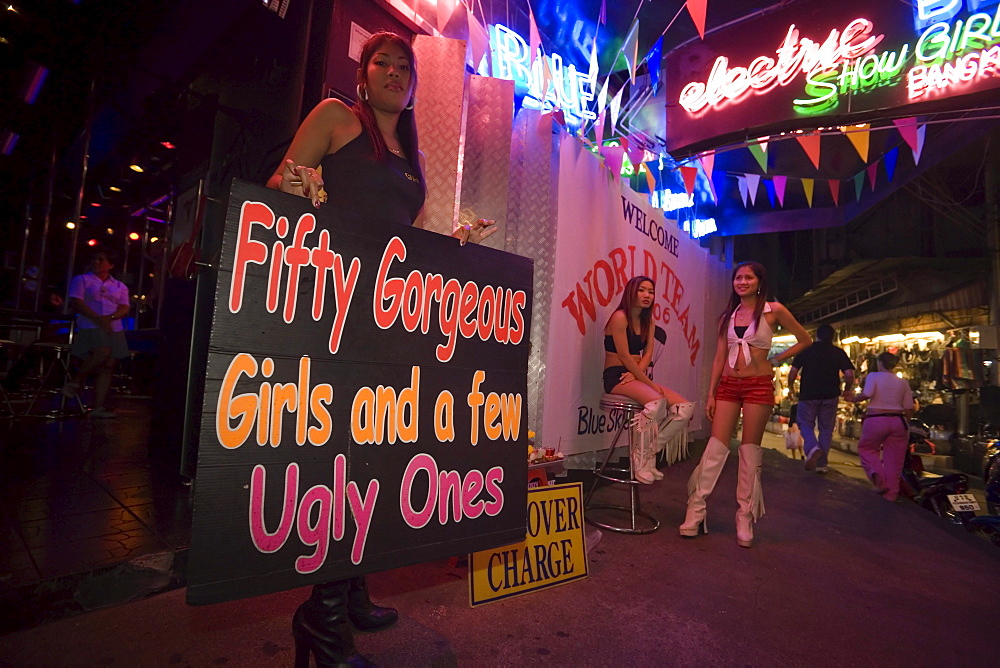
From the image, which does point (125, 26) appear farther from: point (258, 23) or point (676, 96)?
point (676, 96)

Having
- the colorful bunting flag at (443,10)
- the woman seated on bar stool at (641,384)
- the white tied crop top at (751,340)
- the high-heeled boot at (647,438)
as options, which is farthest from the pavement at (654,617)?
the colorful bunting flag at (443,10)

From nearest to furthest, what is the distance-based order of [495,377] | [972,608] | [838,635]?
1. [495,377]
2. [838,635]
3. [972,608]

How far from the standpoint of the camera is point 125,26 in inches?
189

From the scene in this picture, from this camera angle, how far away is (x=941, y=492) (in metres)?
5.35

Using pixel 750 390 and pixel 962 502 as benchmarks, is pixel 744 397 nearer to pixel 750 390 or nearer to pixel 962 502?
pixel 750 390

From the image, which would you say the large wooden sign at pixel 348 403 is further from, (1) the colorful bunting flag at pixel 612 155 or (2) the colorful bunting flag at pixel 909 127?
(2) the colorful bunting flag at pixel 909 127

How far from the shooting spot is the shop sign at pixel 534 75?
4.15 metres

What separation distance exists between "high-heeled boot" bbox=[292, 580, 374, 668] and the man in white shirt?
5.79 meters

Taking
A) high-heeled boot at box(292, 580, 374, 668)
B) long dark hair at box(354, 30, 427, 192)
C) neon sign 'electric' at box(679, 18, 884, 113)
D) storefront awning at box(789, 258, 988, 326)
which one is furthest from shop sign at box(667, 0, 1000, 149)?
storefront awning at box(789, 258, 988, 326)

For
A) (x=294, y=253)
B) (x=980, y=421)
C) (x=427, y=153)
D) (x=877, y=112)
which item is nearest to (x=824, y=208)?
(x=980, y=421)

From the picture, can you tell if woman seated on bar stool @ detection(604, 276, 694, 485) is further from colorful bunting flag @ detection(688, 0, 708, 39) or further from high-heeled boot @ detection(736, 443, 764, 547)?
colorful bunting flag @ detection(688, 0, 708, 39)

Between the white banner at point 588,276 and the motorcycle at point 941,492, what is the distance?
125 inches

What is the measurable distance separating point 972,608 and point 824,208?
8.25m

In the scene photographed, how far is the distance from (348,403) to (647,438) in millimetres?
2747
